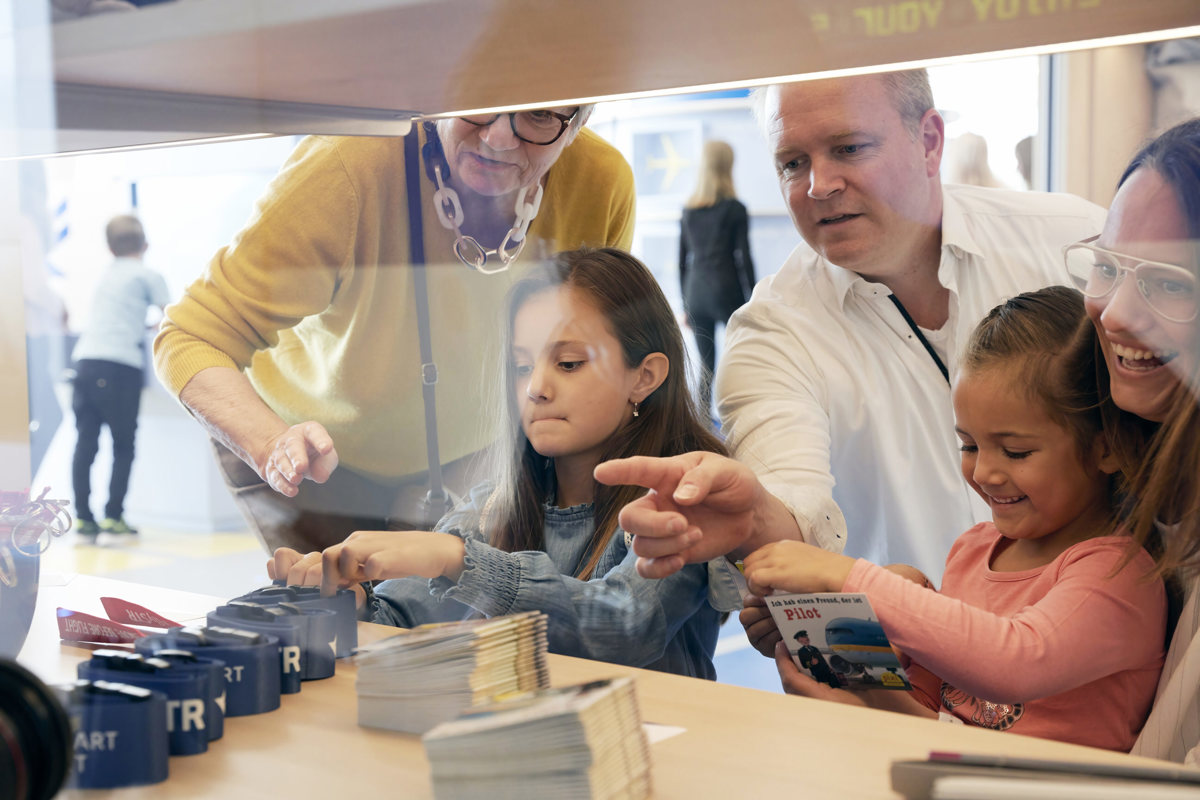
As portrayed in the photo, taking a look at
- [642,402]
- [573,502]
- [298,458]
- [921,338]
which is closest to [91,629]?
[298,458]

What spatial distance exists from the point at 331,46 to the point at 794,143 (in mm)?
670

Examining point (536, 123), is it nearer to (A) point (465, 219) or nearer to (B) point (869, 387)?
(A) point (465, 219)

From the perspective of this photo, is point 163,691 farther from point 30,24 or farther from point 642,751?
point 30,24

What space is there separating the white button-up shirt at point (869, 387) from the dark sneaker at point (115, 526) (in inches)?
39.9

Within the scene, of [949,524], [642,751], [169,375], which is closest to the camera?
[642,751]

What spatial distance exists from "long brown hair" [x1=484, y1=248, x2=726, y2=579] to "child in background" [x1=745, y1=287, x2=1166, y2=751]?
0.37 m

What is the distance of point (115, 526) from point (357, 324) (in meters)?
0.52

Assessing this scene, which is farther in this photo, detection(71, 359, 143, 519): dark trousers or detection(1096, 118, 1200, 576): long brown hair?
detection(71, 359, 143, 519): dark trousers

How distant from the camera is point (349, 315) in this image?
1.79 metres

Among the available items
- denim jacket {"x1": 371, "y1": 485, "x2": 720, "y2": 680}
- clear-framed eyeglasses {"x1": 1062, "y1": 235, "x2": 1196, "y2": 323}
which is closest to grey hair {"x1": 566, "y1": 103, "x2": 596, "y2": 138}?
denim jacket {"x1": 371, "y1": 485, "x2": 720, "y2": 680}

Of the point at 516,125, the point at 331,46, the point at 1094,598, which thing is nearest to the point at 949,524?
the point at 1094,598

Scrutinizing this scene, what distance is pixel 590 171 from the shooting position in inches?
63.8

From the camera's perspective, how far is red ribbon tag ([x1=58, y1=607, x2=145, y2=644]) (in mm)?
1285

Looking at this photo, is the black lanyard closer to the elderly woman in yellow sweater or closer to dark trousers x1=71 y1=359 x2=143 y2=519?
the elderly woman in yellow sweater
